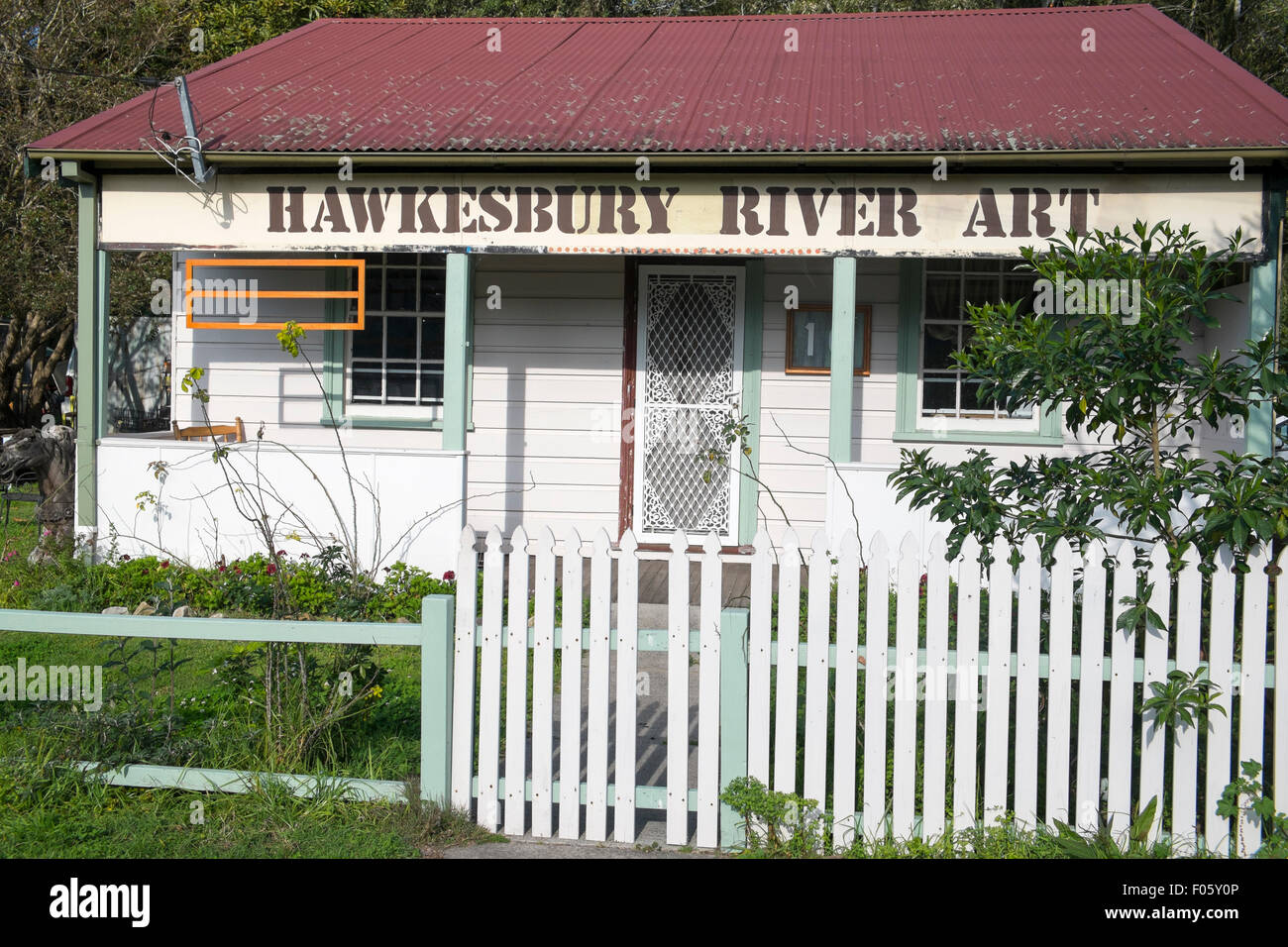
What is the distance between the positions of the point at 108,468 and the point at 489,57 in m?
5.20

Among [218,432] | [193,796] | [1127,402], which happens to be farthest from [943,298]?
[193,796]

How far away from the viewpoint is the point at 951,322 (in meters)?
9.79

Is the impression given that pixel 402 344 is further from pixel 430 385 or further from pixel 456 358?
pixel 456 358

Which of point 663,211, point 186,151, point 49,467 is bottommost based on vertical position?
point 49,467

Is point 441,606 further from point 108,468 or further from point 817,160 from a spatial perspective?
point 108,468

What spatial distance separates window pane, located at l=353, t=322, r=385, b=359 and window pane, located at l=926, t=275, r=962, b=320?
191 inches

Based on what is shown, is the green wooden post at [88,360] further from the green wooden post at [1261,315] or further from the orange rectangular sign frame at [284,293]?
the green wooden post at [1261,315]

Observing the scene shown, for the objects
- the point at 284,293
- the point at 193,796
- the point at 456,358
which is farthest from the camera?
the point at 284,293

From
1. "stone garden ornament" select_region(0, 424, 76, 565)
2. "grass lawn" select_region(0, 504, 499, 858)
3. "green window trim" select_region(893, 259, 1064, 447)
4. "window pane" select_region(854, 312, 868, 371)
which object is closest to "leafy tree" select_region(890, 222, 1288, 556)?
"grass lawn" select_region(0, 504, 499, 858)

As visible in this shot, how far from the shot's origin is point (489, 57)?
35.7ft

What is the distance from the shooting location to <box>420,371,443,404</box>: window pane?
33.7 feet

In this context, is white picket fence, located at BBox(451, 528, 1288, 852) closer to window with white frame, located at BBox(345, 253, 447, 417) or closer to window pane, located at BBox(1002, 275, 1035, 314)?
window pane, located at BBox(1002, 275, 1035, 314)

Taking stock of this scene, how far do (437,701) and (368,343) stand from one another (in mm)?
6688

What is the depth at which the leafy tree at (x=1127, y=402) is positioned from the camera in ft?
13.0
